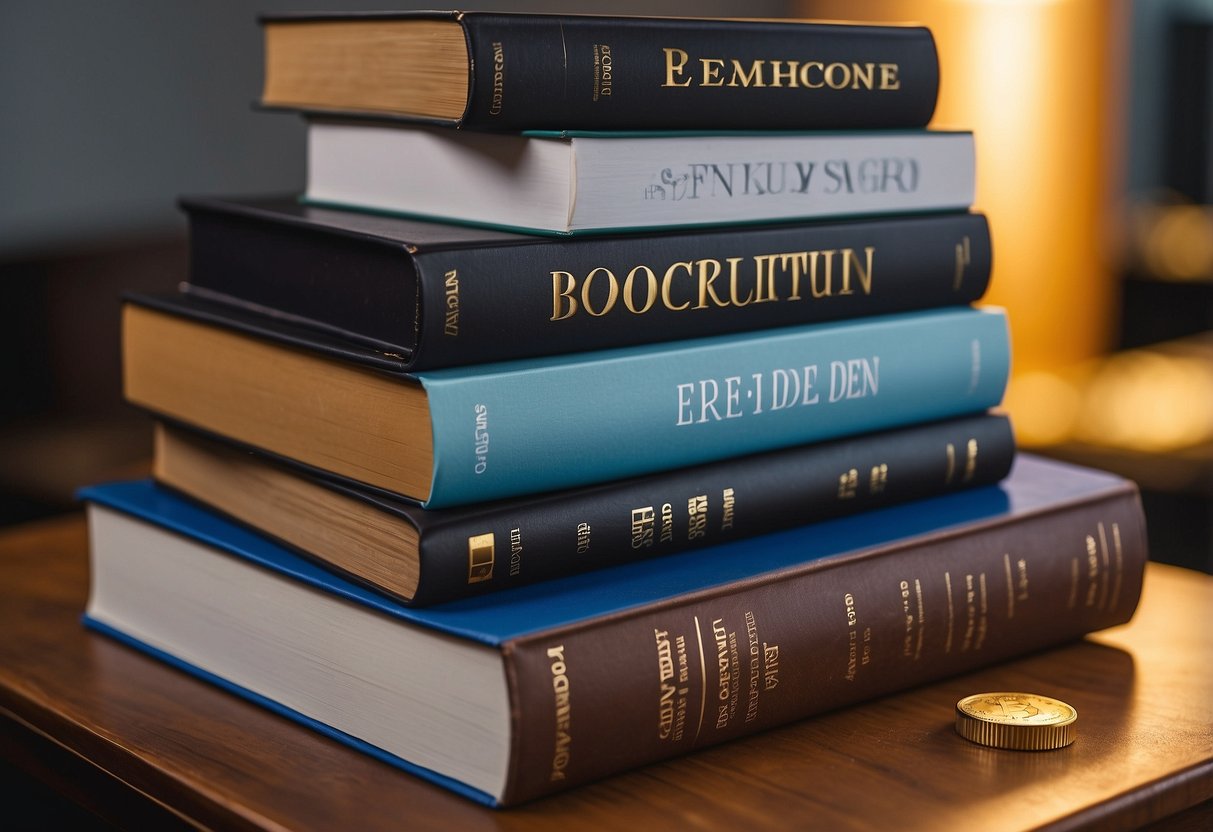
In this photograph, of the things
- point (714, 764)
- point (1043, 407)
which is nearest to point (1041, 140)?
point (1043, 407)

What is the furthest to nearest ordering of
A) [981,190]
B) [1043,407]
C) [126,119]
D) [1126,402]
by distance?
[981,190], [1043,407], [1126,402], [126,119]

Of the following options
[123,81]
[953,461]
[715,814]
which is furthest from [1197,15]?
[715,814]

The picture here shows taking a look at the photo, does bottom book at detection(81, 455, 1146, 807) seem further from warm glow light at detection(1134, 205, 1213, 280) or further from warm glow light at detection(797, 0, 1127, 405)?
warm glow light at detection(1134, 205, 1213, 280)

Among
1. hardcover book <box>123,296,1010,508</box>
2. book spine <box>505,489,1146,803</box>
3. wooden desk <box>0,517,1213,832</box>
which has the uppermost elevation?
hardcover book <box>123,296,1010,508</box>

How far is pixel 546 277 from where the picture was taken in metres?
0.54

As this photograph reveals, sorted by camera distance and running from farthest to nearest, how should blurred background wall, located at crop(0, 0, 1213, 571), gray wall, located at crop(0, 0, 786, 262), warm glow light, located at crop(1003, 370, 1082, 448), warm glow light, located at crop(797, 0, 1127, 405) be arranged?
warm glow light, located at crop(797, 0, 1127, 405) < warm glow light, located at crop(1003, 370, 1082, 448) < gray wall, located at crop(0, 0, 786, 262) < blurred background wall, located at crop(0, 0, 1213, 571)

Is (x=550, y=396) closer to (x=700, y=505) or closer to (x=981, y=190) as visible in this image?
(x=700, y=505)

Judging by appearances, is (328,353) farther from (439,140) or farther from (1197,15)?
(1197,15)

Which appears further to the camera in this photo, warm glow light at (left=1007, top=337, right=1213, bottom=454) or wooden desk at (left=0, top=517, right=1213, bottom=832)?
warm glow light at (left=1007, top=337, right=1213, bottom=454)

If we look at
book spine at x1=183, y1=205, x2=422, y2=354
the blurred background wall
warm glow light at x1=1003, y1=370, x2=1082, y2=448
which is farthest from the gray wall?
book spine at x1=183, y1=205, x2=422, y2=354

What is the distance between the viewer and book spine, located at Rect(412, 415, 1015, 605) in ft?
1.72

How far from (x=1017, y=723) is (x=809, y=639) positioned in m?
0.09

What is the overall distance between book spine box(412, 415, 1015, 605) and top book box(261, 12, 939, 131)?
148 mm

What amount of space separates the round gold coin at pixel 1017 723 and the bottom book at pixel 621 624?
4 cm
